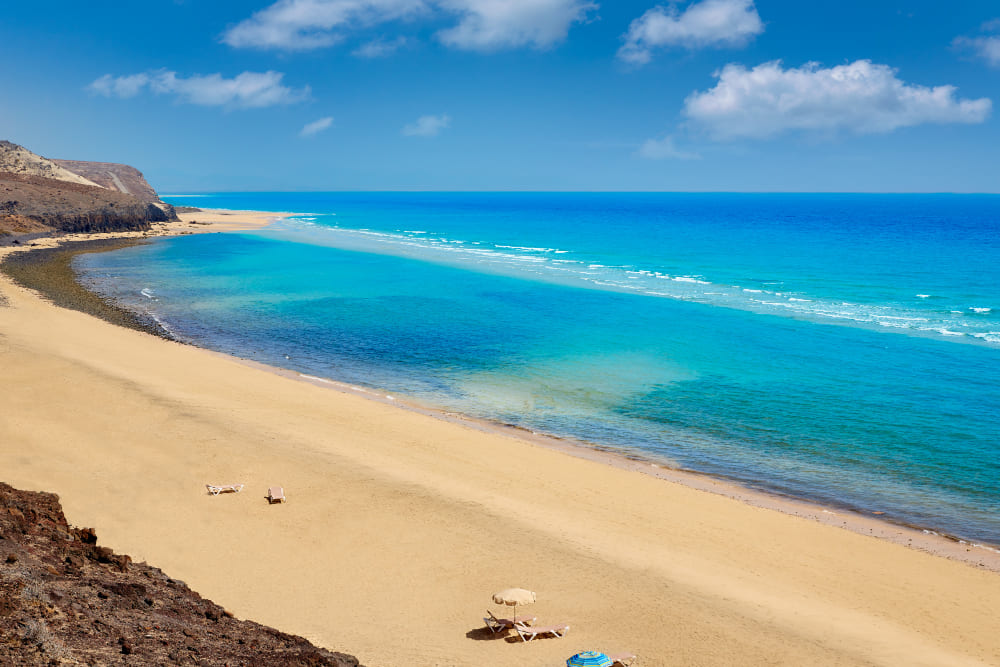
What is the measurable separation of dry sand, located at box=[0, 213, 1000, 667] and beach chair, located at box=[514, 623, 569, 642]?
16cm

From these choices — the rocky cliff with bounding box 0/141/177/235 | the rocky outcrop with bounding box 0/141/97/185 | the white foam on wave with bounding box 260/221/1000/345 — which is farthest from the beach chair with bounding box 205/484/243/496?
the rocky outcrop with bounding box 0/141/97/185

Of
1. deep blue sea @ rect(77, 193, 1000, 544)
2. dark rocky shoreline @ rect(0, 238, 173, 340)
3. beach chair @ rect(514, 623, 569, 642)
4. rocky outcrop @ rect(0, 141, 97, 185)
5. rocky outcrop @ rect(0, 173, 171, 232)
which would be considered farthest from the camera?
rocky outcrop @ rect(0, 141, 97, 185)

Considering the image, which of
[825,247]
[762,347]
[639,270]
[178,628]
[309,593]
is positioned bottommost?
[309,593]

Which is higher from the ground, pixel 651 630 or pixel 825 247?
pixel 825 247

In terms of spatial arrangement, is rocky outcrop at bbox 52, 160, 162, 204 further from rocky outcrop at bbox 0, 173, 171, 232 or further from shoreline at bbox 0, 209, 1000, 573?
shoreline at bbox 0, 209, 1000, 573

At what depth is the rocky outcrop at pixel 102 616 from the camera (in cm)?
837

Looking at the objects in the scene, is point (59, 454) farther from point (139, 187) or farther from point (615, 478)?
point (139, 187)

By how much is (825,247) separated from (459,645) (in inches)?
3662

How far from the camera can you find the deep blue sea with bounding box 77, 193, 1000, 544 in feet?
75.7

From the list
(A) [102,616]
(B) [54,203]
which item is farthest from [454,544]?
(B) [54,203]

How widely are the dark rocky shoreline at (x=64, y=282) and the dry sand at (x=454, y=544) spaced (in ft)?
57.3

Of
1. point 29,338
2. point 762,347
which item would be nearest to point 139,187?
point 29,338

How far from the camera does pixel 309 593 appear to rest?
44.7 feet

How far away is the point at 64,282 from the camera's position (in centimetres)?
5250
